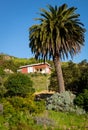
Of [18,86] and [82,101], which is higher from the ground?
[18,86]

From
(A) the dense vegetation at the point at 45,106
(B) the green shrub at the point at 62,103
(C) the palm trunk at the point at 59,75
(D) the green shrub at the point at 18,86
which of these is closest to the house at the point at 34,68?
(A) the dense vegetation at the point at 45,106

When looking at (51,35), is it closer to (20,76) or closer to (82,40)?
(82,40)

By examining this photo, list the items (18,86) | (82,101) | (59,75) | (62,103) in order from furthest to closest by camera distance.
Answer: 1. (18,86)
2. (59,75)
3. (62,103)
4. (82,101)

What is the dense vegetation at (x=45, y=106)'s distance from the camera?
2311 cm

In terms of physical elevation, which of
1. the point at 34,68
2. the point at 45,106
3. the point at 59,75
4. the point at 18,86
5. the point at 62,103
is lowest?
the point at 45,106

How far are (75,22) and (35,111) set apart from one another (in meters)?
15.1

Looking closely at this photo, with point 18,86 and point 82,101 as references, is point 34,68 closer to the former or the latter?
point 18,86

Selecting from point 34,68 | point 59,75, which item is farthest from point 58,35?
point 34,68

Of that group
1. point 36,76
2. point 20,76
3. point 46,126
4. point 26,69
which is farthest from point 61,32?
point 26,69

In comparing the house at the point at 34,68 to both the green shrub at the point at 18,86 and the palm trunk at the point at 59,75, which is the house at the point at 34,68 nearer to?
the green shrub at the point at 18,86

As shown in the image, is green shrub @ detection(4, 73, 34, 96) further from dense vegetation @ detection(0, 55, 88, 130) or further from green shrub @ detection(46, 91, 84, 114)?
green shrub @ detection(46, 91, 84, 114)

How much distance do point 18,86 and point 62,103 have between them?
944 centimetres

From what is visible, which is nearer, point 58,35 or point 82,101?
point 82,101

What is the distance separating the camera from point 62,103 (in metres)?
33.2
